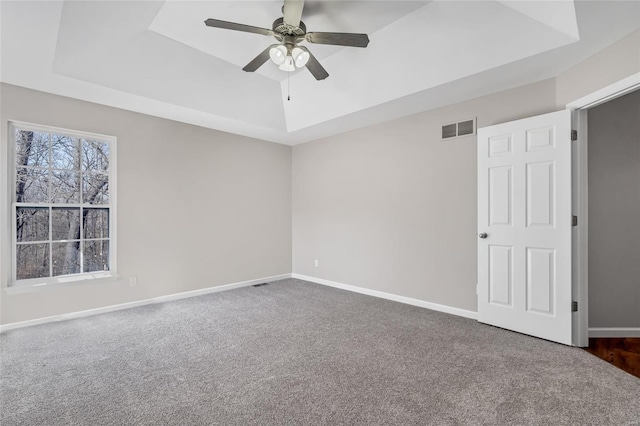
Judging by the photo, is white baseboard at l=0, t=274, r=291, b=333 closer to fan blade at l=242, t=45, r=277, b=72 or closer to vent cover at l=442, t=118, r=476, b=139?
fan blade at l=242, t=45, r=277, b=72

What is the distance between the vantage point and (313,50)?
11.9ft

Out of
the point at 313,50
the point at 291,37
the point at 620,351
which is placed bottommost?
the point at 620,351

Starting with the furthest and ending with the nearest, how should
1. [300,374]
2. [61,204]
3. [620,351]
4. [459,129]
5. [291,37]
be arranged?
[459,129]
[61,204]
[620,351]
[291,37]
[300,374]

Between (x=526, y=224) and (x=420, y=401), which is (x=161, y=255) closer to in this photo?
(x=420, y=401)

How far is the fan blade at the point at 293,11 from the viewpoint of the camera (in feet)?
7.99

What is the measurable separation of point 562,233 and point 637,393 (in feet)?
4.41

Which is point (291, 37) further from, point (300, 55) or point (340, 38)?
point (340, 38)

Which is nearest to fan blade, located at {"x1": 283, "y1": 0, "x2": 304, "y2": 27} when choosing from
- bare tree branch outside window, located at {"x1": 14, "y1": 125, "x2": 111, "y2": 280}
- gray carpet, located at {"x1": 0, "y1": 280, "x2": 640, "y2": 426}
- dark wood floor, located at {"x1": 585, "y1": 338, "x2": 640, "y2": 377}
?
gray carpet, located at {"x1": 0, "y1": 280, "x2": 640, "y2": 426}

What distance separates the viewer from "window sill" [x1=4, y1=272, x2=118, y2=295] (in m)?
3.35

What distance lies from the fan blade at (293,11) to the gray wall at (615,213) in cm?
323

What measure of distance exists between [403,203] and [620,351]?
264 cm

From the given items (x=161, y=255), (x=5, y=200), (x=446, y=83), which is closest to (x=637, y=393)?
(x=446, y=83)

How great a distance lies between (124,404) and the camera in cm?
202

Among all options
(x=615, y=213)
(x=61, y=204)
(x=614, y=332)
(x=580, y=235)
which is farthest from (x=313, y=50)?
(x=614, y=332)
